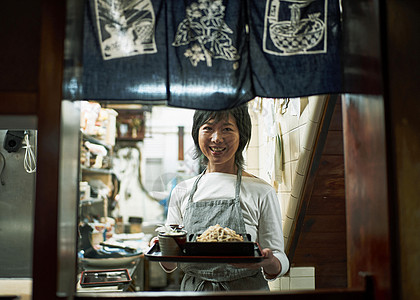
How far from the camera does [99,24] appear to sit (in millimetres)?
1792

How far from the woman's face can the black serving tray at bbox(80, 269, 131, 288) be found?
125 centimetres

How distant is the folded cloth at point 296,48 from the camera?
1.84m

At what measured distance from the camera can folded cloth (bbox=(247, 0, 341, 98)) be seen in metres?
1.84

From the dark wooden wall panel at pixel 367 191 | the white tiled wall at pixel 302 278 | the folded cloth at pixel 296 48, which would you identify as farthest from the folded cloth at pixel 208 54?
the white tiled wall at pixel 302 278

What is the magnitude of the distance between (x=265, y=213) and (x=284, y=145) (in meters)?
0.99

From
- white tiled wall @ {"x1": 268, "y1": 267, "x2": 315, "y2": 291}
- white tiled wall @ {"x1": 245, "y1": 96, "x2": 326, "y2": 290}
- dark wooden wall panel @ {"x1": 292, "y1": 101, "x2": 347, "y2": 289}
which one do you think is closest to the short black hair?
white tiled wall @ {"x1": 245, "y1": 96, "x2": 326, "y2": 290}

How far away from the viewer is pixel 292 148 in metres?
3.23

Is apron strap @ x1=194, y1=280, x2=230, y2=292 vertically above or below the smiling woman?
below

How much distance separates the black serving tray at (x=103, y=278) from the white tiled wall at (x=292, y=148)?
4.82ft

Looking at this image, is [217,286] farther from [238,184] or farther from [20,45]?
[20,45]

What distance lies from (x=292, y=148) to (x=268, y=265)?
1.18 meters

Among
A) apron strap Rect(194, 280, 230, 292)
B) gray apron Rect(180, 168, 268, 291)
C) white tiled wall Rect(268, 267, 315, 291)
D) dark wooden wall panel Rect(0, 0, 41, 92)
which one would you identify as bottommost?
white tiled wall Rect(268, 267, 315, 291)

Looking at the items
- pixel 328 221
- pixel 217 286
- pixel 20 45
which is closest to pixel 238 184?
pixel 217 286

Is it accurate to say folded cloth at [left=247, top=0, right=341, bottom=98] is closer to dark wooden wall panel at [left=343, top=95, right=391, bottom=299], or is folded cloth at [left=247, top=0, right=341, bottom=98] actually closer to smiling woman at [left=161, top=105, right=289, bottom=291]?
dark wooden wall panel at [left=343, top=95, right=391, bottom=299]
